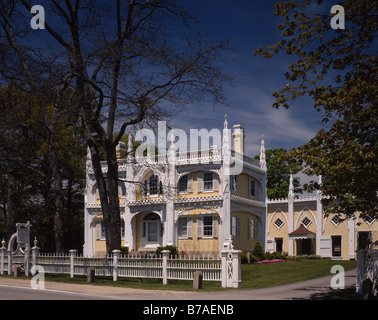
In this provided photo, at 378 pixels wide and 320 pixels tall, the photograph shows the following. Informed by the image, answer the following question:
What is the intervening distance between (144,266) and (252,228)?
Answer: 20.2 meters

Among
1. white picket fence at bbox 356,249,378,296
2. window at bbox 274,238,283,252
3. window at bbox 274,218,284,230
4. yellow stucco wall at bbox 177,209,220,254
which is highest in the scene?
white picket fence at bbox 356,249,378,296

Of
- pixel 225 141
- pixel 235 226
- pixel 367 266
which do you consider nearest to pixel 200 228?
pixel 235 226

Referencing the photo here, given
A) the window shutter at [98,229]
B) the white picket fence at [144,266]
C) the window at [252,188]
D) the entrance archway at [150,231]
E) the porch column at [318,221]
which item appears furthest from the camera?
the window shutter at [98,229]

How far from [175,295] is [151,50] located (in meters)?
11.4

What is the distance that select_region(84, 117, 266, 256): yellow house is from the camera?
121 ft

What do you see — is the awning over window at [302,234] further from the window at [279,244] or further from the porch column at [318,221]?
the window at [279,244]

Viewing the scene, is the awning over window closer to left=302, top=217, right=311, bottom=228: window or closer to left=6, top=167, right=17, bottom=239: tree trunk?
left=302, top=217, right=311, bottom=228: window

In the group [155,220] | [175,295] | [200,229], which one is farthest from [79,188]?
[175,295]

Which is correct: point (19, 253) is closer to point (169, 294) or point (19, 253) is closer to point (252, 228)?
point (169, 294)

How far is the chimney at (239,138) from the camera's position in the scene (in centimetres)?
3969

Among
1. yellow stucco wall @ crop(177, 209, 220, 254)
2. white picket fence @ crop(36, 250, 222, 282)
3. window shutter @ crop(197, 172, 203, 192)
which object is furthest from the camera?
window shutter @ crop(197, 172, 203, 192)

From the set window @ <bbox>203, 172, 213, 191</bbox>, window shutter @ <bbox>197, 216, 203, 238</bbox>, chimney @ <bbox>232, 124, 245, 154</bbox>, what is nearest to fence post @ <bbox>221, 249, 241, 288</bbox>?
window shutter @ <bbox>197, 216, 203, 238</bbox>

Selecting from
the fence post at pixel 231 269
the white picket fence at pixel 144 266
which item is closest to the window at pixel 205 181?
the white picket fence at pixel 144 266

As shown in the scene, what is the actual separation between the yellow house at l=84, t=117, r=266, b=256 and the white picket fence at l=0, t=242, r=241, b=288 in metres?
12.1
